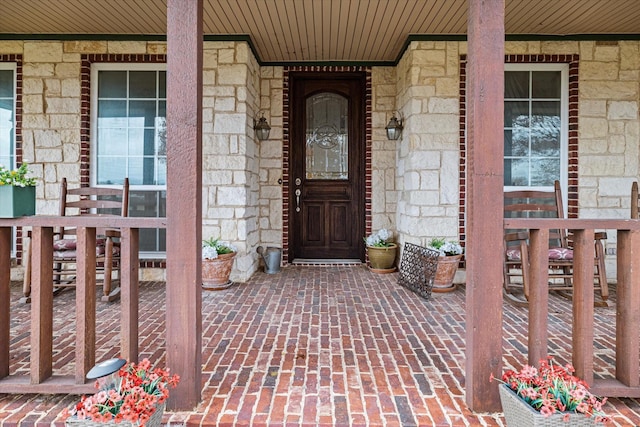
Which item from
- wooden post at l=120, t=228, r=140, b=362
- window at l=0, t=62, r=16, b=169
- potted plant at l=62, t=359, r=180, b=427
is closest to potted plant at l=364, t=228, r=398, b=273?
wooden post at l=120, t=228, r=140, b=362

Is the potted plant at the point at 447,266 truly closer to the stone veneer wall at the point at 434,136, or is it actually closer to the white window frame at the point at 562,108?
the stone veneer wall at the point at 434,136

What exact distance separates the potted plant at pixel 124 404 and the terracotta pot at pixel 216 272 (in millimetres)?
2307

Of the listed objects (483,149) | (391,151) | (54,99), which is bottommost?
(483,149)

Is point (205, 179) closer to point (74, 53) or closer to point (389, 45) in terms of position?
point (74, 53)

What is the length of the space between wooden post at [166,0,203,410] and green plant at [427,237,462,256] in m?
2.72

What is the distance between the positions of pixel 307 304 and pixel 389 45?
298cm

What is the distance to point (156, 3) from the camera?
11.8 feet

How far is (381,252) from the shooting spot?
472 cm

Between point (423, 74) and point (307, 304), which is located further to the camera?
point (423, 74)

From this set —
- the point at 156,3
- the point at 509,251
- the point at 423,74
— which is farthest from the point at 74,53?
the point at 509,251

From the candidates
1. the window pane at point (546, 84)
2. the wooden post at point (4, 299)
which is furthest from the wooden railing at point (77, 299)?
the window pane at point (546, 84)

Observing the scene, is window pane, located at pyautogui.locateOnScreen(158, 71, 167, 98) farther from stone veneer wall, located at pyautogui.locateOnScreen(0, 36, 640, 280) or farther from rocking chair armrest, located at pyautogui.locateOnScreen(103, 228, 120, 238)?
rocking chair armrest, located at pyautogui.locateOnScreen(103, 228, 120, 238)

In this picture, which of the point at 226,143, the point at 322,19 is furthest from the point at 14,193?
the point at 322,19

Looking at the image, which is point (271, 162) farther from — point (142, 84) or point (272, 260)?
point (142, 84)
